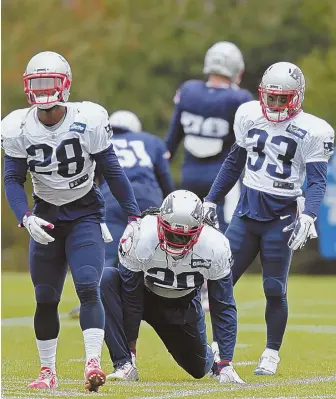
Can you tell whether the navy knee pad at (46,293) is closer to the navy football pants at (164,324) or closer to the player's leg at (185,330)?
the navy football pants at (164,324)

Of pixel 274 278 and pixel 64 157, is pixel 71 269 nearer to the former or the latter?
pixel 64 157

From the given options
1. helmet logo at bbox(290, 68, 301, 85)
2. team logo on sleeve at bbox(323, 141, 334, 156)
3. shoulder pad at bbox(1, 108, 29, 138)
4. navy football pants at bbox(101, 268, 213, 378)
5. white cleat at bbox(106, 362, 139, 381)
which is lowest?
white cleat at bbox(106, 362, 139, 381)

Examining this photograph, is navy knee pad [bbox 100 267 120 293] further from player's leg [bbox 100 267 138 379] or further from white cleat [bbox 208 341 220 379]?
white cleat [bbox 208 341 220 379]

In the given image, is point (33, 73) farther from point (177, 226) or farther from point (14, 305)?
point (14, 305)

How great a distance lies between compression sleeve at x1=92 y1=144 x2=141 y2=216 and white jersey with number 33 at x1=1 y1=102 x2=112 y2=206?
40 mm

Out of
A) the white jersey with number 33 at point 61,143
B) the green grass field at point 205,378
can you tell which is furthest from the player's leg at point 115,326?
the white jersey with number 33 at point 61,143

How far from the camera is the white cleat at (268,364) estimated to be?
6129 millimetres

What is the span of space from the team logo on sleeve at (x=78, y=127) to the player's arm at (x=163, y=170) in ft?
10.1

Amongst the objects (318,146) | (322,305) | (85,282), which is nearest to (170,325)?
(85,282)

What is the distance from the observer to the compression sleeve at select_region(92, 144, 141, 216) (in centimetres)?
561

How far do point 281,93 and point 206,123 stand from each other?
232 cm

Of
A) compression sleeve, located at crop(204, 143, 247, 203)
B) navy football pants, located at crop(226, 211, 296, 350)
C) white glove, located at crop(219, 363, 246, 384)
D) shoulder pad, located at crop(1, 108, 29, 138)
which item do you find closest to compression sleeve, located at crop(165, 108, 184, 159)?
compression sleeve, located at crop(204, 143, 247, 203)

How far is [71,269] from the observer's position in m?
5.59

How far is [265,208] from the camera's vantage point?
6.29m
